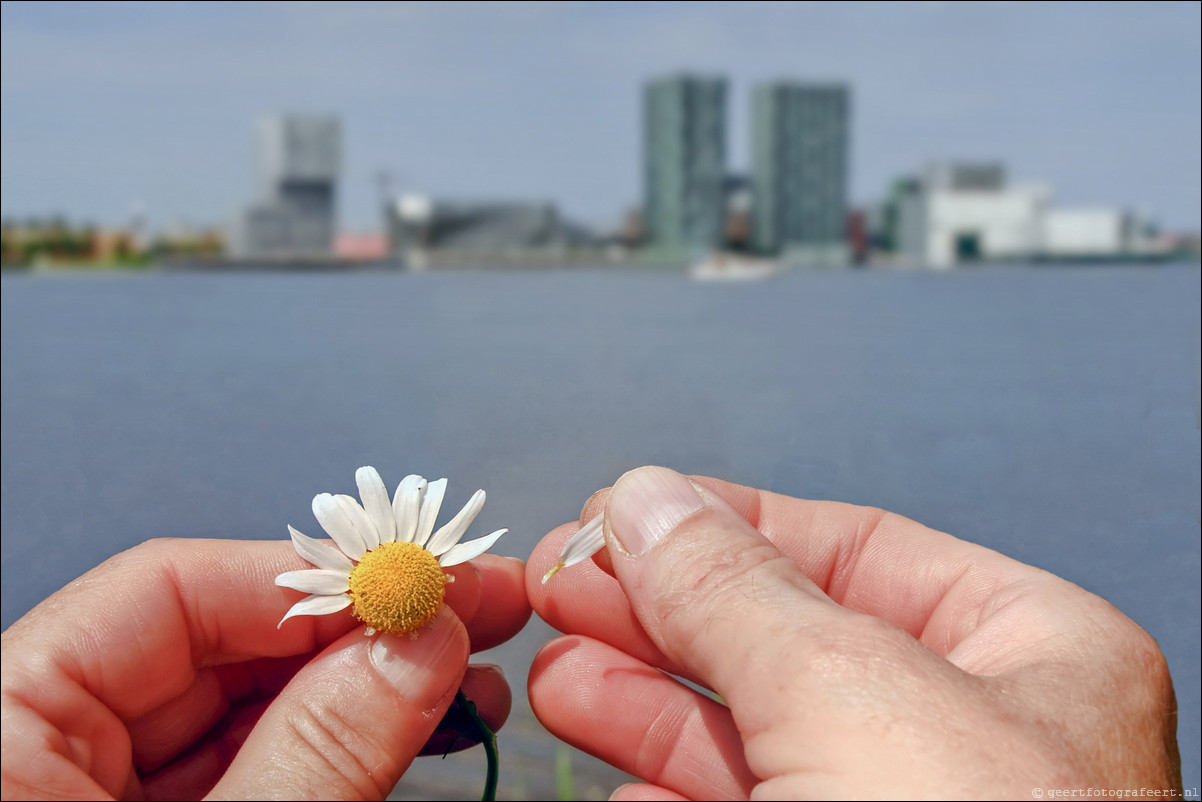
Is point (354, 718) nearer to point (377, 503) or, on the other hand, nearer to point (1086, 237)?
point (377, 503)

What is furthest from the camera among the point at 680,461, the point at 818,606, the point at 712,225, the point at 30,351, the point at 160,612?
the point at 712,225

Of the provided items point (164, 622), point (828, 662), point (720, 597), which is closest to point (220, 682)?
point (164, 622)

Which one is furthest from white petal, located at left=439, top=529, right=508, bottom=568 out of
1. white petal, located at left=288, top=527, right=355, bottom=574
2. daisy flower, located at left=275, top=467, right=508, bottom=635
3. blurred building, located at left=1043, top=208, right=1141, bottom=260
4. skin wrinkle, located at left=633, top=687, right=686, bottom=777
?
blurred building, located at left=1043, top=208, right=1141, bottom=260

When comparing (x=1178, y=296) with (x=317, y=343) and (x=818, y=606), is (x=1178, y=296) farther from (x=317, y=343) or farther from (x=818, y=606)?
(x=818, y=606)

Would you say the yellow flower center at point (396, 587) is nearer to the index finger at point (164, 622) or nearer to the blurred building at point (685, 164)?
the index finger at point (164, 622)

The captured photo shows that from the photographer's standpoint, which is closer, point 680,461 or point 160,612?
point 160,612

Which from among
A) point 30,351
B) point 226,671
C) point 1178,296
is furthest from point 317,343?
point 1178,296

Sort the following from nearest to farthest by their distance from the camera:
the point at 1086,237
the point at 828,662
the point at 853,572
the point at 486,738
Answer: the point at 828,662 → the point at 486,738 → the point at 853,572 → the point at 1086,237

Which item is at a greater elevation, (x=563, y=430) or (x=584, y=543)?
(x=584, y=543)
